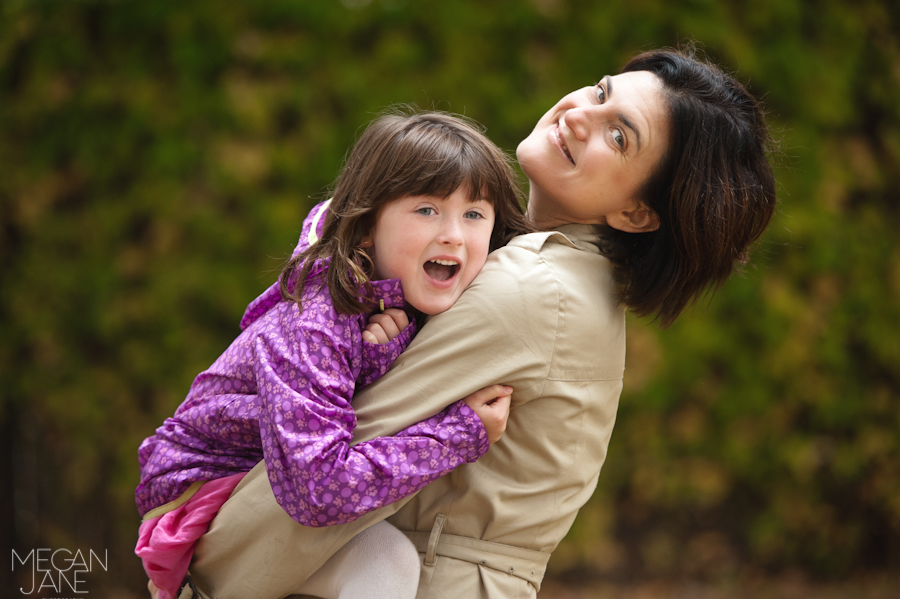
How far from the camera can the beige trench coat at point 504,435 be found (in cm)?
169

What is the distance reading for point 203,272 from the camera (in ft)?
12.8

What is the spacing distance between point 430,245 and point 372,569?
65 cm

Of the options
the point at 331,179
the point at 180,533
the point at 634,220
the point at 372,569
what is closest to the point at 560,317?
the point at 634,220

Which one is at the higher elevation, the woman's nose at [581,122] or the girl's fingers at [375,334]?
the woman's nose at [581,122]

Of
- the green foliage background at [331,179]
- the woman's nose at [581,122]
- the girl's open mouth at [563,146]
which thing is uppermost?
the woman's nose at [581,122]

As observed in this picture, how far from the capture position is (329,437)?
1542 millimetres

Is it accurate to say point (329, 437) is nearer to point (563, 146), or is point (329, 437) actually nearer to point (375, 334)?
point (375, 334)

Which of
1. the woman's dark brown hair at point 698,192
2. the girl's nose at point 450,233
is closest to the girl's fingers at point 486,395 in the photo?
the girl's nose at point 450,233

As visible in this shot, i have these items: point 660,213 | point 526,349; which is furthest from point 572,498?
point 660,213

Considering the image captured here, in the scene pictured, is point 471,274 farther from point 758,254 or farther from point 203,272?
point 758,254

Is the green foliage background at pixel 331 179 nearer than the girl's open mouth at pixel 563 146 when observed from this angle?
No

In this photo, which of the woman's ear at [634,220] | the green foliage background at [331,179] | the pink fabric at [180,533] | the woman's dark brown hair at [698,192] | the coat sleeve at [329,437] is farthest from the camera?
the green foliage background at [331,179]

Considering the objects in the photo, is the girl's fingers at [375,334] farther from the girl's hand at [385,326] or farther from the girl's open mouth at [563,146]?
the girl's open mouth at [563,146]

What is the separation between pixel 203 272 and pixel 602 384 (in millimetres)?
2500
